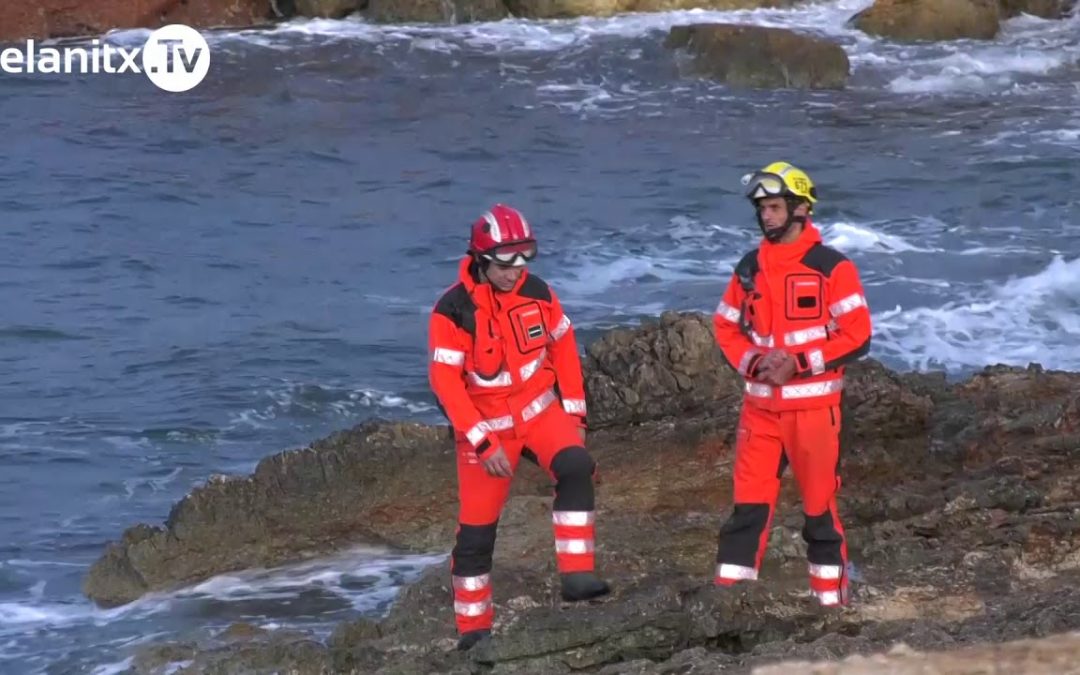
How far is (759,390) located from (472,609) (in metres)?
1.55

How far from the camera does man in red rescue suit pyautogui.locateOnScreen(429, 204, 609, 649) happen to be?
7461 millimetres

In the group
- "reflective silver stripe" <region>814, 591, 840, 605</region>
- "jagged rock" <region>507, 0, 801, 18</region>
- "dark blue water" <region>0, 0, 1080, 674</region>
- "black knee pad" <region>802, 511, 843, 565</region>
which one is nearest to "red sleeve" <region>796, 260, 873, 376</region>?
"black knee pad" <region>802, 511, 843, 565</region>

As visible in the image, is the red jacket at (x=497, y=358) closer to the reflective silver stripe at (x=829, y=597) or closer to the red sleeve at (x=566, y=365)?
the red sleeve at (x=566, y=365)

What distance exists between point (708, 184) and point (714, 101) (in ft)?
14.1

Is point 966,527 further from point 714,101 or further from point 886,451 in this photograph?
point 714,101

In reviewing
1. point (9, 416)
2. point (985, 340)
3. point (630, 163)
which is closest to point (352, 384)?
point (9, 416)

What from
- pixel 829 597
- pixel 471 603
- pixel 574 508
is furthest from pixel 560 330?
pixel 829 597

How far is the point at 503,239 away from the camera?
290 inches

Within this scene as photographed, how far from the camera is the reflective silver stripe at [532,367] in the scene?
A: 7.66 metres

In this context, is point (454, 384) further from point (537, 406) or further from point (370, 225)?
point (370, 225)

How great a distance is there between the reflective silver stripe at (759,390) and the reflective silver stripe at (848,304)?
433mm

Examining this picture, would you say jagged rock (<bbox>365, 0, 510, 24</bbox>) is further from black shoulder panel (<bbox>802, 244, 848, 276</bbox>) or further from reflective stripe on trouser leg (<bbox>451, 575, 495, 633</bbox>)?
reflective stripe on trouser leg (<bbox>451, 575, 495, 633</bbox>)

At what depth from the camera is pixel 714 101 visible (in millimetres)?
23859

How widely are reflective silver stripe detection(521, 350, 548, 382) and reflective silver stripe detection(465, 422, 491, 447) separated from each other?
328 millimetres
